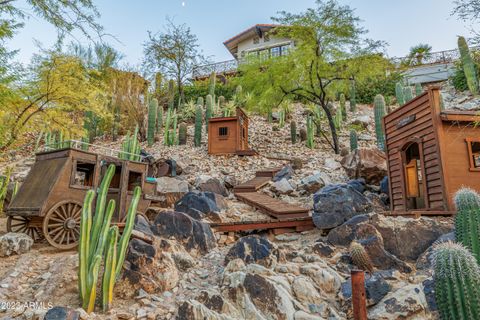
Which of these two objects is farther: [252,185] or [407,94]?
[407,94]

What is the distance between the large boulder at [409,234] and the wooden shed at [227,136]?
856 cm

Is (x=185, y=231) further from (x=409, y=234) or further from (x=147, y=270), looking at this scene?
(x=409, y=234)

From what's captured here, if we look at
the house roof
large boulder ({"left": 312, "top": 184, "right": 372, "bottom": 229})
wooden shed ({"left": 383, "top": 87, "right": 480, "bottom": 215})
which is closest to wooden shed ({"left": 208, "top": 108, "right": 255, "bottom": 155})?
large boulder ({"left": 312, "top": 184, "right": 372, "bottom": 229})

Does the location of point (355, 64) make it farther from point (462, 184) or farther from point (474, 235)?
point (474, 235)

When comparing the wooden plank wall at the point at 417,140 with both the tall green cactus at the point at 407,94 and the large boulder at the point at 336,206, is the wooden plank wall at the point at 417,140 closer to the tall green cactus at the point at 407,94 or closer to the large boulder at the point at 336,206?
the large boulder at the point at 336,206

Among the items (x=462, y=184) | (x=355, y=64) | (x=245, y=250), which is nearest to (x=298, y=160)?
(x=355, y=64)

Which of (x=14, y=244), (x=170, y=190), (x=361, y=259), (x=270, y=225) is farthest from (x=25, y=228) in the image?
(x=361, y=259)

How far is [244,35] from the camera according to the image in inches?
1180

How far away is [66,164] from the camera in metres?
5.73

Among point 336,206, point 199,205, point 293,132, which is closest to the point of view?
point 336,206

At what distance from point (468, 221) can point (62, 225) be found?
643 centimetres

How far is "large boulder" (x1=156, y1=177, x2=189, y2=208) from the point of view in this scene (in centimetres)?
880

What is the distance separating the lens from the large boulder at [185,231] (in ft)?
17.5

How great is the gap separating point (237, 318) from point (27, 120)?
8981 millimetres
